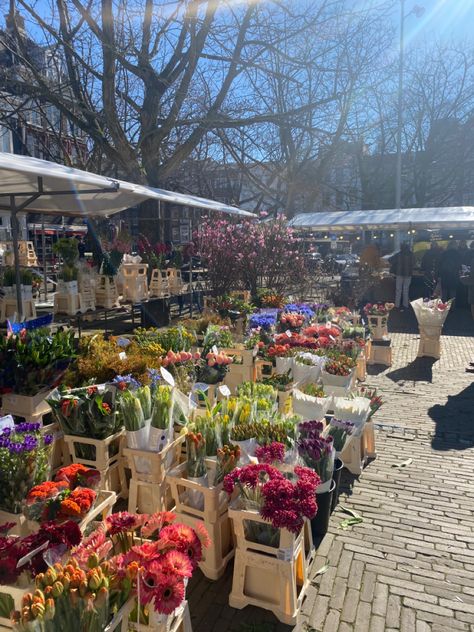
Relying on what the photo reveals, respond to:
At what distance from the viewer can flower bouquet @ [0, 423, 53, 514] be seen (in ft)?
7.99

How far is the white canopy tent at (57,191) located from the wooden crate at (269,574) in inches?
145

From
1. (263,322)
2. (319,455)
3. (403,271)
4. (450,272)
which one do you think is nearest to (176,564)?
(319,455)

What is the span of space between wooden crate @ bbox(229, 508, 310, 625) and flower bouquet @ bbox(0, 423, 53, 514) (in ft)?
3.35

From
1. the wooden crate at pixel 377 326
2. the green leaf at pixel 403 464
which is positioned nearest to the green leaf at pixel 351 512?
the green leaf at pixel 403 464

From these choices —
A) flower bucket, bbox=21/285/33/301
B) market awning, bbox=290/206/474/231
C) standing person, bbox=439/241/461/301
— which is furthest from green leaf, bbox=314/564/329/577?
market awning, bbox=290/206/474/231

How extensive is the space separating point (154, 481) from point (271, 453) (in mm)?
816

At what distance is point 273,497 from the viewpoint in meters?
2.26

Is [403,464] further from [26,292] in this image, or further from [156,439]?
[26,292]

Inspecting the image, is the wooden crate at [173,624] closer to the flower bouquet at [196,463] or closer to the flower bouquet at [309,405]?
the flower bouquet at [196,463]

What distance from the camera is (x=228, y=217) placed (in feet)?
42.3

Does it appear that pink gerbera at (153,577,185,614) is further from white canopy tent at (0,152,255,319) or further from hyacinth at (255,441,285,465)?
white canopy tent at (0,152,255,319)

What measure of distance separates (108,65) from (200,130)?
2.32m

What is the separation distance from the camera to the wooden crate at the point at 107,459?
308 cm

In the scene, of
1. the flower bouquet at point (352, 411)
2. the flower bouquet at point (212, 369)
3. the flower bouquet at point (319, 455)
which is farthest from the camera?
the flower bouquet at point (212, 369)
